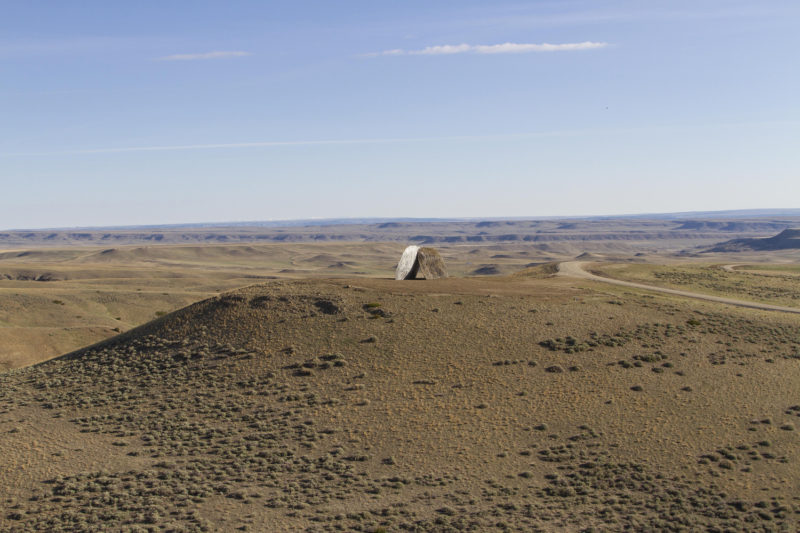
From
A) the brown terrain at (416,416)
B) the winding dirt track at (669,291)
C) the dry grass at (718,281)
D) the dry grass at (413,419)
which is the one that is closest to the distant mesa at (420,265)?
the brown terrain at (416,416)

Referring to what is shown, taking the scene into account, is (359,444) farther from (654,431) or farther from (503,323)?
(503,323)

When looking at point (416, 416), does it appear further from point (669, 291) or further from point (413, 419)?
point (669, 291)

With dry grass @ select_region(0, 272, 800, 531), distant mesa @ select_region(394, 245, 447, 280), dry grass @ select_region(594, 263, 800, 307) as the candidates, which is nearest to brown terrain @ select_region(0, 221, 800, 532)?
Answer: dry grass @ select_region(0, 272, 800, 531)

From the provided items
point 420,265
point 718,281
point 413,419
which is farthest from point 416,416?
point 718,281

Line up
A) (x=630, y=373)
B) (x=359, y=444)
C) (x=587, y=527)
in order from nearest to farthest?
1. (x=587, y=527)
2. (x=359, y=444)
3. (x=630, y=373)

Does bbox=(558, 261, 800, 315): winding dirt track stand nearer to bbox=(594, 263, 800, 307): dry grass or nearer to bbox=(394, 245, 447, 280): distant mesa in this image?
bbox=(594, 263, 800, 307): dry grass

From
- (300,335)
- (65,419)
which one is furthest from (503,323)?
(65,419)
